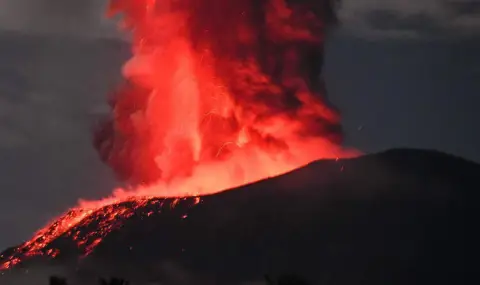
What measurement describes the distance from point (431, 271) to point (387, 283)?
254 inches

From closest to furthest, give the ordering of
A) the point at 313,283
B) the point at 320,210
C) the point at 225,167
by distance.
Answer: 1. the point at 313,283
2. the point at 225,167
3. the point at 320,210

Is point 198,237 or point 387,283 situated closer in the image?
point 387,283

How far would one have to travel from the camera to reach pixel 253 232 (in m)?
108

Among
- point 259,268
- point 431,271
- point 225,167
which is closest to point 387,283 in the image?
point 431,271

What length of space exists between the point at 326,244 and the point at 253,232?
8184mm

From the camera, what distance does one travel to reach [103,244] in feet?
347

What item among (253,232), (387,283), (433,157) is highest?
(433,157)

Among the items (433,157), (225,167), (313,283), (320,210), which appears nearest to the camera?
(313,283)

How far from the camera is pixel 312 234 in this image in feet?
352

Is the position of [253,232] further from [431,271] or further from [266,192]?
[431,271]

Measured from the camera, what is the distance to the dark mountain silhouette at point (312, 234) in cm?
10031

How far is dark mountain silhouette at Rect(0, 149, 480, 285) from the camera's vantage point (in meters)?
100

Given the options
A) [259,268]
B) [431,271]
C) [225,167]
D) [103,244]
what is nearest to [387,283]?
[431,271]

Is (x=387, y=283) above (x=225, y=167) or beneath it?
beneath
